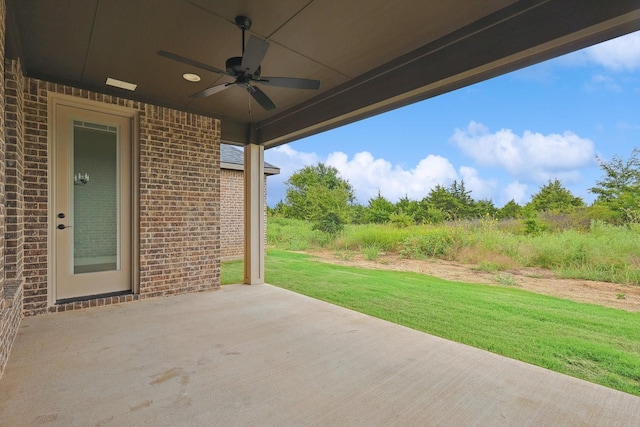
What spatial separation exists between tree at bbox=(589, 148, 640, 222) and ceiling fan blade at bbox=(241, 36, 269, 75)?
6756 millimetres

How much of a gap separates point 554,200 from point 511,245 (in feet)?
5.49

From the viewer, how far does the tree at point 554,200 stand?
670 centimetres

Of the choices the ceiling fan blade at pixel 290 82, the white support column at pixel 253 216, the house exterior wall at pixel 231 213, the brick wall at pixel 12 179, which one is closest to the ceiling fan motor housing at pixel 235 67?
the ceiling fan blade at pixel 290 82

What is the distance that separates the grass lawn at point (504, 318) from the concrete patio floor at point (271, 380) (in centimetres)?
42

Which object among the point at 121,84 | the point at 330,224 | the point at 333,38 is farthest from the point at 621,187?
the point at 121,84

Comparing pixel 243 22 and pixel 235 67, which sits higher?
pixel 243 22

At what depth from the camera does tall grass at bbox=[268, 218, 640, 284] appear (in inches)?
205

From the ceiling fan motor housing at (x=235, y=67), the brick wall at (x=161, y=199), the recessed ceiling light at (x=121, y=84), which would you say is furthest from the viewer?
the recessed ceiling light at (x=121, y=84)

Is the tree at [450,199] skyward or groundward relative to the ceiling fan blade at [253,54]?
groundward

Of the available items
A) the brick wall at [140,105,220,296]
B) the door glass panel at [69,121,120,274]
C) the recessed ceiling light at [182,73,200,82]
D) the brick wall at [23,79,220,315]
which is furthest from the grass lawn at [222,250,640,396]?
the recessed ceiling light at [182,73,200,82]

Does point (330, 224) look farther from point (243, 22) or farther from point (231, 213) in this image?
point (243, 22)

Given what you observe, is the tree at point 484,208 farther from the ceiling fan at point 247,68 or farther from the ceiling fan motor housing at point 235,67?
the ceiling fan motor housing at point 235,67

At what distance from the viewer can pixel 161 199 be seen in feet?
14.3

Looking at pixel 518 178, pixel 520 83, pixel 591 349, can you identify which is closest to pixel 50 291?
pixel 591 349
